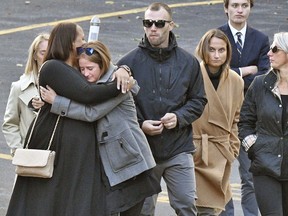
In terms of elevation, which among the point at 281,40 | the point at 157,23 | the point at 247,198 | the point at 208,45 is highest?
the point at 157,23

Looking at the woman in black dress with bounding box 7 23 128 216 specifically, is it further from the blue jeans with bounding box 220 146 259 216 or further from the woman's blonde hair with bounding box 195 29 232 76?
the blue jeans with bounding box 220 146 259 216

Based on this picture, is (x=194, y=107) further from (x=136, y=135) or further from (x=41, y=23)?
(x=41, y=23)

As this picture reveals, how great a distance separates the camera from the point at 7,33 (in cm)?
1914

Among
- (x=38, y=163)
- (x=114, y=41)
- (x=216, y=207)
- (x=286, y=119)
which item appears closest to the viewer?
(x=38, y=163)

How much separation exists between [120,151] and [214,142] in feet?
7.04

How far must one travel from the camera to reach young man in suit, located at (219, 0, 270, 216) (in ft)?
34.3

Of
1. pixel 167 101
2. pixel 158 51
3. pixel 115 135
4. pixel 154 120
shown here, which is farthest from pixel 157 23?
pixel 115 135

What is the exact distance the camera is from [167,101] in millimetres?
9008

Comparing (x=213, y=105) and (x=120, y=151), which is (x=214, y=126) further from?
(x=120, y=151)

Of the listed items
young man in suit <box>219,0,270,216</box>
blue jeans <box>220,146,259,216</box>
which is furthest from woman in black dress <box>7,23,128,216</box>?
young man in suit <box>219,0,270,216</box>

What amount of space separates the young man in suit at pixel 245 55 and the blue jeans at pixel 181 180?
146cm

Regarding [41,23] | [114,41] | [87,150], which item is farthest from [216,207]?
[41,23]

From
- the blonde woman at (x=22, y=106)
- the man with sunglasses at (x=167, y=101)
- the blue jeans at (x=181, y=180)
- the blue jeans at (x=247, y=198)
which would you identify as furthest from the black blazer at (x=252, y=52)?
the blonde woman at (x=22, y=106)

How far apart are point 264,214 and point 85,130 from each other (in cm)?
194
